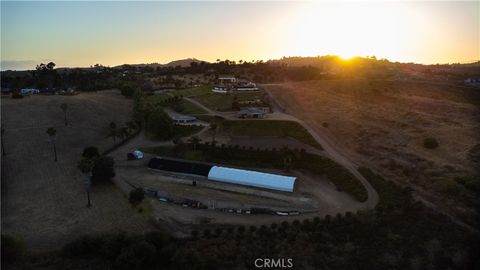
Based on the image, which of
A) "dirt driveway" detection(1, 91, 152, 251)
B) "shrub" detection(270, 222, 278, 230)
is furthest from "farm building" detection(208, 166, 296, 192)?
"dirt driveway" detection(1, 91, 152, 251)

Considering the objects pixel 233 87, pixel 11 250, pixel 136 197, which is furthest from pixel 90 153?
pixel 233 87

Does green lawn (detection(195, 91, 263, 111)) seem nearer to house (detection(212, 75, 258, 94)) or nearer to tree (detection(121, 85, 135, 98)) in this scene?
house (detection(212, 75, 258, 94))

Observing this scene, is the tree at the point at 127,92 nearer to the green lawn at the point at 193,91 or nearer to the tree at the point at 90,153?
the green lawn at the point at 193,91

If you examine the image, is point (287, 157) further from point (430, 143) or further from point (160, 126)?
point (160, 126)

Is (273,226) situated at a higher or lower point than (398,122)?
lower

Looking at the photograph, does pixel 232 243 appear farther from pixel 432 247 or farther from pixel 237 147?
pixel 237 147

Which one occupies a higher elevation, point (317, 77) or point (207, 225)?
point (317, 77)

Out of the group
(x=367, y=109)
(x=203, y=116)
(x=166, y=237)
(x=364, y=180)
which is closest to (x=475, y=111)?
(x=367, y=109)
